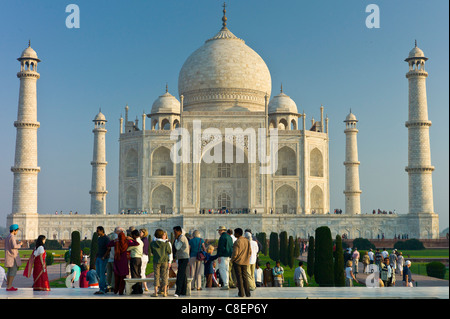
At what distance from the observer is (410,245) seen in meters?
24.0

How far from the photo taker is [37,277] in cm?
826

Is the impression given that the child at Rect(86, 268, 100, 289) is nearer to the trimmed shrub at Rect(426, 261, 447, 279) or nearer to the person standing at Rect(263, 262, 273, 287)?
the person standing at Rect(263, 262, 273, 287)

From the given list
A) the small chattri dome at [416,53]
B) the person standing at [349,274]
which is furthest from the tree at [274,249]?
the small chattri dome at [416,53]

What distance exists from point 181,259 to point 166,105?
25357 millimetres

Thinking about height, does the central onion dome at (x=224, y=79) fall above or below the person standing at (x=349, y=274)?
above

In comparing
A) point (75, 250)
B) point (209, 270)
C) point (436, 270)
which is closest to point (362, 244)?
point (436, 270)

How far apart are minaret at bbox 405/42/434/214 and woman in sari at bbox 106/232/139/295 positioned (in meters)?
20.8

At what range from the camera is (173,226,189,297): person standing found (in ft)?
25.5

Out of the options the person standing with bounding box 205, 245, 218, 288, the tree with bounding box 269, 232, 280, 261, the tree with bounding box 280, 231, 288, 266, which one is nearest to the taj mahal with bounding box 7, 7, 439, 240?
the tree with bounding box 269, 232, 280, 261

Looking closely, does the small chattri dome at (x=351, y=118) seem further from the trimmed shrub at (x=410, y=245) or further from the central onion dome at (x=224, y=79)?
the trimmed shrub at (x=410, y=245)

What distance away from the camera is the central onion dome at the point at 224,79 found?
33.0 meters

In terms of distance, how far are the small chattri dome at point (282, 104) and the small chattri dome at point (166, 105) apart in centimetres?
484

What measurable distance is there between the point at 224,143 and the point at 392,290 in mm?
23721
